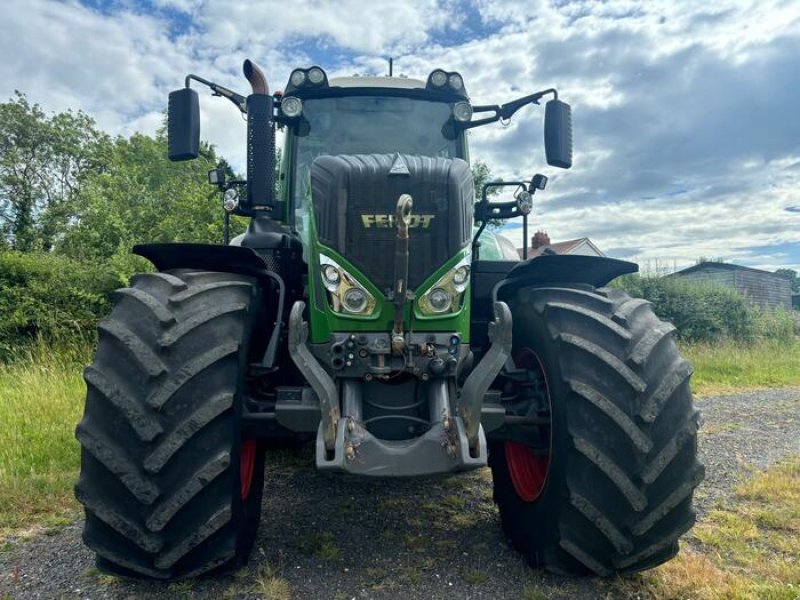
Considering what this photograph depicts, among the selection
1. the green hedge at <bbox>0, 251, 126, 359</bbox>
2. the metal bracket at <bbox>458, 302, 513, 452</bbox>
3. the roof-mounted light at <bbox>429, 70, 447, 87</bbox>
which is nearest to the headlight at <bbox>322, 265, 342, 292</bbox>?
the metal bracket at <bbox>458, 302, 513, 452</bbox>

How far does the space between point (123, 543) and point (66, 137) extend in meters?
30.2

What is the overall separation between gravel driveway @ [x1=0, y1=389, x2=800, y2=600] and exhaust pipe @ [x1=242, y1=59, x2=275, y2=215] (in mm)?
1498

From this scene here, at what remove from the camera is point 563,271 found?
330 cm

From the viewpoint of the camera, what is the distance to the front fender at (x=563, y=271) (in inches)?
126

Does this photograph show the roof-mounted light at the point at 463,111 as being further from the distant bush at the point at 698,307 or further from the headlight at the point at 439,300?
the distant bush at the point at 698,307

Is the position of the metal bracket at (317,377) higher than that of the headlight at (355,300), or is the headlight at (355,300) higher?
the headlight at (355,300)

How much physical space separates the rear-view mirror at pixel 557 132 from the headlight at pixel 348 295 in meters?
1.86

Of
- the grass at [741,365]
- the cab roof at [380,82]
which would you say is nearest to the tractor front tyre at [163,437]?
the cab roof at [380,82]

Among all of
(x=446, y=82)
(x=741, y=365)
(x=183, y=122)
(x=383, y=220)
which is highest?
(x=446, y=82)

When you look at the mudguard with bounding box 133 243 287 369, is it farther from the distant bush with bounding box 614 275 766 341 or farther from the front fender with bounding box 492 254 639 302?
the distant bush with bounding box 614 275 766 341

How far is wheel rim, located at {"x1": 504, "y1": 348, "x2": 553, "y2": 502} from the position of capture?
10.4 ft

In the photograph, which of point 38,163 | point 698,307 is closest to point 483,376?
point 698,307

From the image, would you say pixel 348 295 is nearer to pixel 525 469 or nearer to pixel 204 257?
pixel 204 257

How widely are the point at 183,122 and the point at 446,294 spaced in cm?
189
